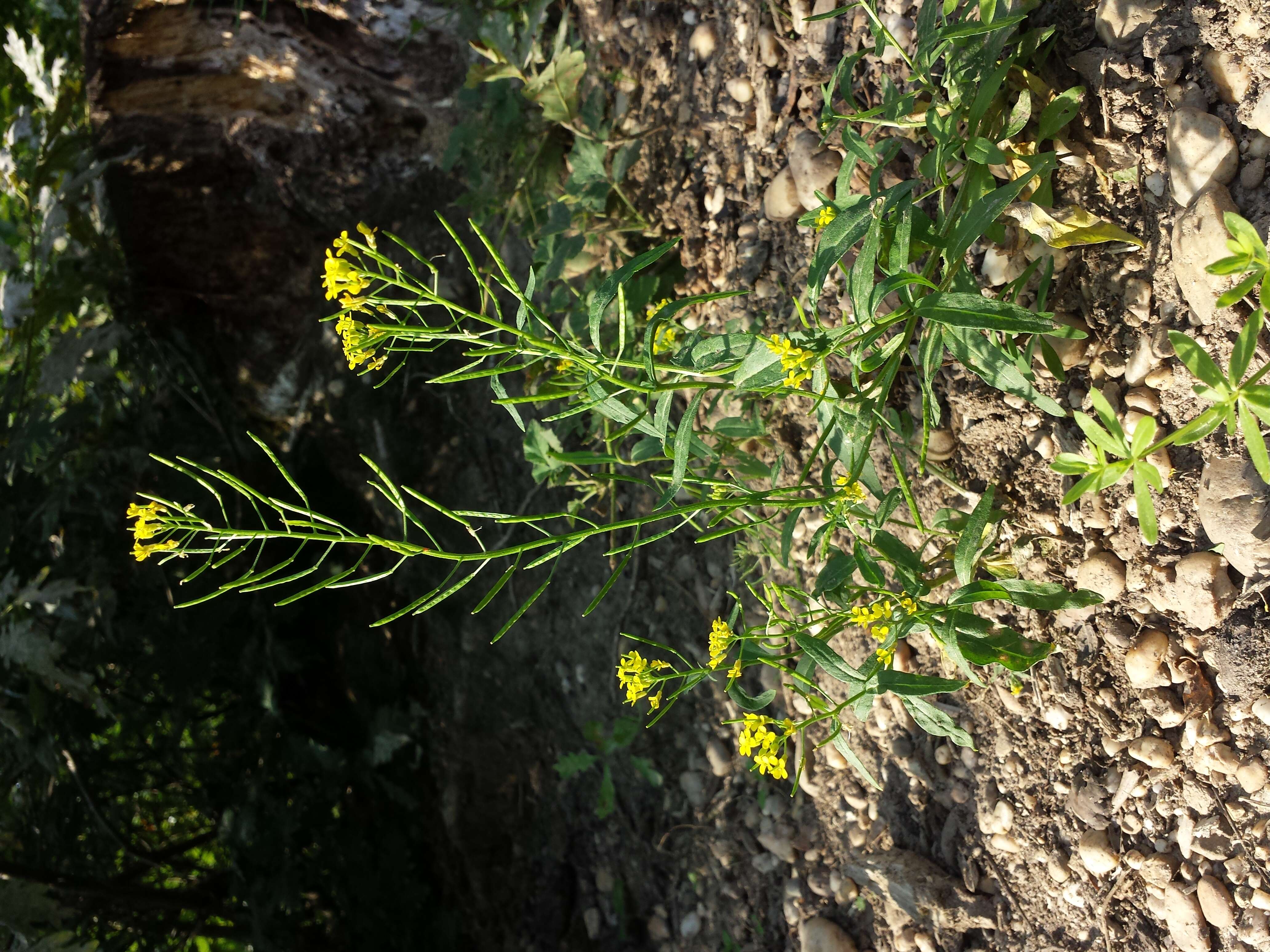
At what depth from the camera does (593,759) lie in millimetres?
2104

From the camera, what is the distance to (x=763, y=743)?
111 cm

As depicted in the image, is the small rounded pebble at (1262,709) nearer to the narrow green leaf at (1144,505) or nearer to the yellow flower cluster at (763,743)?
the narrow green leaf at (1144,505)

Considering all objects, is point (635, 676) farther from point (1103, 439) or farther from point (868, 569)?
point (1103, 439)

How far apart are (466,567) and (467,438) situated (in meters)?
0.34

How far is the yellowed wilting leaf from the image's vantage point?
1109mm

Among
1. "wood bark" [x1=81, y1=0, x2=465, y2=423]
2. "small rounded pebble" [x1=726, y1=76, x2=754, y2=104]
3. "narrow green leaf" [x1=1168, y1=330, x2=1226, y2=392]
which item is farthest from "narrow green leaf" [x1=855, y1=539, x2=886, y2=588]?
"wood bark" [x1=81, y1=0, x2=465, y2=423]

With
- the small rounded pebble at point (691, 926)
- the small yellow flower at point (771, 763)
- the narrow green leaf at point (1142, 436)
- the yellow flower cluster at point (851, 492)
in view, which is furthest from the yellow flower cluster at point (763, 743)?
the small rounded pebble at point (691, 926)

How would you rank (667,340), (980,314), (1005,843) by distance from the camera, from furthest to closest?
(667,340), (1005,843), (980,314)

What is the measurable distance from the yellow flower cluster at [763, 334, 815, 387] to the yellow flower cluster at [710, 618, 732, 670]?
33 centimetres

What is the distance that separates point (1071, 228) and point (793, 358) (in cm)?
42

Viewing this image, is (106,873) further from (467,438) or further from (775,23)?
(775,23)

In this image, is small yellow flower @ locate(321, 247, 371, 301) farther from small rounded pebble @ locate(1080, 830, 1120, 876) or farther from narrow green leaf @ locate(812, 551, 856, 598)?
small rounded pebble @ locate(1080, 830, 1120, 876)

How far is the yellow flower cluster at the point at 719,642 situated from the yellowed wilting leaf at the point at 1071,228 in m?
0.65

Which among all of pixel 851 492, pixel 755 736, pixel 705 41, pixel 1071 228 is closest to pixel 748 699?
pixel 755 736
